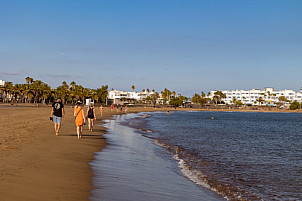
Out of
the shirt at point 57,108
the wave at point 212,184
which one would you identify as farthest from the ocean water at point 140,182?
the shirt at point 57,108

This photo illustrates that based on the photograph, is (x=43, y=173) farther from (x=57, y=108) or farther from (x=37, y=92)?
(x=37, y=92)

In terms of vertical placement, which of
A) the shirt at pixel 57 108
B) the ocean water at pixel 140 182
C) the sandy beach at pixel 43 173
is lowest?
the ocean water at pixel 140 182

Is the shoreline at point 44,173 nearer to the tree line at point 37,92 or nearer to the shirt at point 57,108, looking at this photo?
the shirt at point 57,108

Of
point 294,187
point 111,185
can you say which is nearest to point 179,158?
point 294,187

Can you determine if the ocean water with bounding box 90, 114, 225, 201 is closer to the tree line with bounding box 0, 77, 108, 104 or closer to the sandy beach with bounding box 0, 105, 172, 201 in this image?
the sandy beach with bounding box 0, 105, 172, 201

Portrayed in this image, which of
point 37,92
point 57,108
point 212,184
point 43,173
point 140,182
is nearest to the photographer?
point 43,173

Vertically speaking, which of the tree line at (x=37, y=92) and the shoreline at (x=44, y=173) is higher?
the tree line at (x=37, y=92)

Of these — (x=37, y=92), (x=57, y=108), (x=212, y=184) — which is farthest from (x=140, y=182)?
(x=37, y=92)

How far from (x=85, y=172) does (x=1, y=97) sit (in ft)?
432

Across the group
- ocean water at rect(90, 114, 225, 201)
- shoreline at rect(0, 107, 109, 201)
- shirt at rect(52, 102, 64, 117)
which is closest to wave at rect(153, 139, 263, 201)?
ocean water at rect(90, 114, 225, 201)

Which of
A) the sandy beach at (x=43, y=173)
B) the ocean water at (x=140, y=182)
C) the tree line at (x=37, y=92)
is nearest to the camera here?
the sandy beach at (x=43, y=173)

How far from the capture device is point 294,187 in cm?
834

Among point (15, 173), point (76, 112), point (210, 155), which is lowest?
point (210, 155)

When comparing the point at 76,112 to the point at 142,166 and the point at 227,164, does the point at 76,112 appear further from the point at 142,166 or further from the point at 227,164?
the point at 227,164
